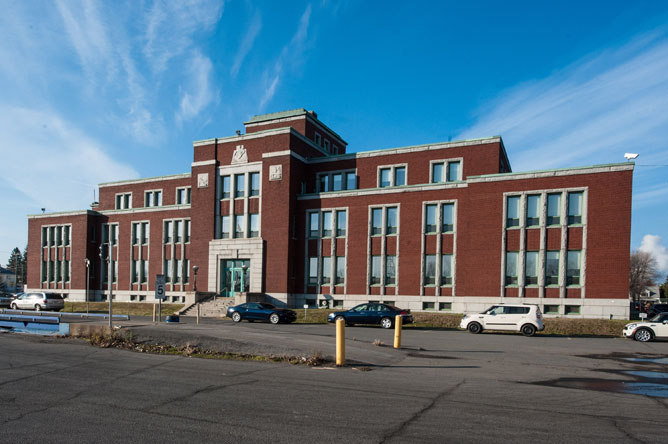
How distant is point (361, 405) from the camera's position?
8.21 m

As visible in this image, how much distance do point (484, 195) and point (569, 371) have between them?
878 inches

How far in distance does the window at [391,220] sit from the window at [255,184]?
11686 millimetres

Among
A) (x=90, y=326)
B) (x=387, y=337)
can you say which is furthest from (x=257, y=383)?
(x=387, y=337)

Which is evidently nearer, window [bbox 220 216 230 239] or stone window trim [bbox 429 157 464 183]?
stone window trim [bbox 429 157 464 183]

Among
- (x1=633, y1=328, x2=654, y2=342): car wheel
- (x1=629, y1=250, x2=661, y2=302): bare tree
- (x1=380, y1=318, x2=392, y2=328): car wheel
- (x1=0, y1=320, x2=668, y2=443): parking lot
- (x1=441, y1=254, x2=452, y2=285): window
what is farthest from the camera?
(x1=629, y1=250, x2=661, y2=302): bare tree

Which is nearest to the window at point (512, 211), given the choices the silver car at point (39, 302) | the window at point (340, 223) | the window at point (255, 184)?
the window at point (340, 223)

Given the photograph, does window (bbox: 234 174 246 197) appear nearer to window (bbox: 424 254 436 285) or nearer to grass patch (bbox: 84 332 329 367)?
window (bbox: 424 254 436 285)

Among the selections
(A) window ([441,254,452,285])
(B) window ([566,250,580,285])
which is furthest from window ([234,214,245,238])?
(B) window ([566,250,580,285])

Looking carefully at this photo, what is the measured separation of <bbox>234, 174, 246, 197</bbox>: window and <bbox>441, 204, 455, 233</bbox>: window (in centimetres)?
1769

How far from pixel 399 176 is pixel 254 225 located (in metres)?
13.3

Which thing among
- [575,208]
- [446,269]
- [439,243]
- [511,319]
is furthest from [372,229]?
[511,319]

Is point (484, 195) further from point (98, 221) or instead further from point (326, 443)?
point (98, 221)

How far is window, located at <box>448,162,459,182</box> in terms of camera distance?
127 ft

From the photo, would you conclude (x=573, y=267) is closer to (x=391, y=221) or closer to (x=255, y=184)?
(x=391, y=221)
